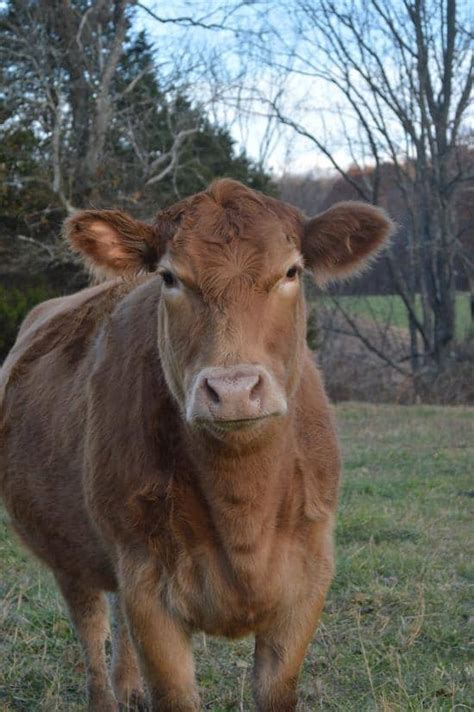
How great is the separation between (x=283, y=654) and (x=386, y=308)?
24052mm

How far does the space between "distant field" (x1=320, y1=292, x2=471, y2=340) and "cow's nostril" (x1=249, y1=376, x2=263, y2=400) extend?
890 inches

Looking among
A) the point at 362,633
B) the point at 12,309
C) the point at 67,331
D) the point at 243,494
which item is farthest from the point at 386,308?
the point at 243,494

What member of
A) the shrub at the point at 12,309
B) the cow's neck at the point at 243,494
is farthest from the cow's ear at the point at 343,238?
the shrub at the point at 12,309

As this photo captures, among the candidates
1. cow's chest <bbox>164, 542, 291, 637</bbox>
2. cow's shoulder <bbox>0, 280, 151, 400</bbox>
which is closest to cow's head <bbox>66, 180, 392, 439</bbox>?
cow's chest <bbox>164, 542, 291, 637</bbox>

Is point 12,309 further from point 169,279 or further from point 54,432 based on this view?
point 169,279

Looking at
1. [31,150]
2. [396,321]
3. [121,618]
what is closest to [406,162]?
[396,321]

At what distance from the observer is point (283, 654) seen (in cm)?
340

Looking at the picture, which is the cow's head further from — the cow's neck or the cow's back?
the cow's back

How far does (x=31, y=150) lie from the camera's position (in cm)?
1959

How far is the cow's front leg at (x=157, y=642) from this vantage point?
3217 mm

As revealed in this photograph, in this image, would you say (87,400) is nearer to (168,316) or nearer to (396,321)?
(168,316)

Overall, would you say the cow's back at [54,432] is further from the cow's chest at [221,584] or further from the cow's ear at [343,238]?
the cow's ear at [343,238]

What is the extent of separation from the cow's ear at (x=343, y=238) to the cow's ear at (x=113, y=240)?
0.59 m

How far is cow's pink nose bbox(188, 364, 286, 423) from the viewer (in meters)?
2.67
